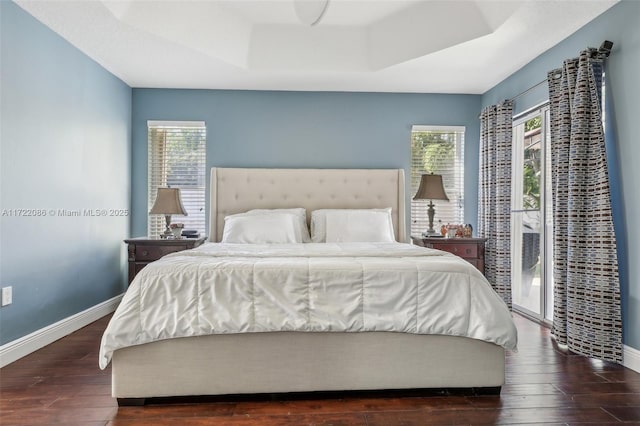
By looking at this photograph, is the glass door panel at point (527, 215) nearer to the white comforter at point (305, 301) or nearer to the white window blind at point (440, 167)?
the white window blind at point (440, 167)

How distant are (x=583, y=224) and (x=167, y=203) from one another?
356cm

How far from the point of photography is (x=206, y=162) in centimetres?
456

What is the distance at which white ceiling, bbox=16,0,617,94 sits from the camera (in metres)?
3.00

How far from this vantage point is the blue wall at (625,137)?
261cm

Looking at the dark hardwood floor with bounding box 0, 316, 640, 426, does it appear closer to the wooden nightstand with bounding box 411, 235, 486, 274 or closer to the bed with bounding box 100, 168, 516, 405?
the bed with bounding box 100, 168, 516, 405

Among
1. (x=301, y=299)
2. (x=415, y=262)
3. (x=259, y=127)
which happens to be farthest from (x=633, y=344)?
(x=259, y=127)

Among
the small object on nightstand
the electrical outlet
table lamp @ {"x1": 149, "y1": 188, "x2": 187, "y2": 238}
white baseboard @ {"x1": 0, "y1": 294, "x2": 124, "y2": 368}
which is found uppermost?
table lamp @ {"x1": 149, "y1": 188, "x2": 187, "y2": 238}

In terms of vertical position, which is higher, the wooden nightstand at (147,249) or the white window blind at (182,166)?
the white window blind at (182,166)

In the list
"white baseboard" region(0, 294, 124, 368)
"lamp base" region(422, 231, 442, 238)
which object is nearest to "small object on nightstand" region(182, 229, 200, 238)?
"white baseboard" region(0, 294, 124, 368)

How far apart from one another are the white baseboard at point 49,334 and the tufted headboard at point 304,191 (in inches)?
49.6

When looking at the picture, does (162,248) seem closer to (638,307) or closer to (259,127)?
(259,127)

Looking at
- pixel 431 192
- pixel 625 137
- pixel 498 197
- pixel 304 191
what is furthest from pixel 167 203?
pixel 625 137

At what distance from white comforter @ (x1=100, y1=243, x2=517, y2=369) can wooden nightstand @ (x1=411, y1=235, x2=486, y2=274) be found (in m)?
1.94

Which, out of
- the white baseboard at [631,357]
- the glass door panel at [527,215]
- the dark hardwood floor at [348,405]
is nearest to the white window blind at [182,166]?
the dark hardwood floor at [348,405]
